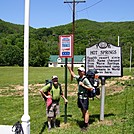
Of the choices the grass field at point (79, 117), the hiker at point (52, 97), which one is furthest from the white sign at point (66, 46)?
the grass field at point (79, 117)

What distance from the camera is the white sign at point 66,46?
27.3 ft

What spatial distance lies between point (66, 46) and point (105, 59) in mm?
1246

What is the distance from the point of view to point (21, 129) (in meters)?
6.69

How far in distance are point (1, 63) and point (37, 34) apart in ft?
78.0

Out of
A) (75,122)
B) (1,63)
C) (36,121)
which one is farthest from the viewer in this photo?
(1,63)

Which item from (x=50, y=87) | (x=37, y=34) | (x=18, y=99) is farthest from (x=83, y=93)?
(x=37, y=34)

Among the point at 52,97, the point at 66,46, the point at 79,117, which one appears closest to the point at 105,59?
the point at 66,46

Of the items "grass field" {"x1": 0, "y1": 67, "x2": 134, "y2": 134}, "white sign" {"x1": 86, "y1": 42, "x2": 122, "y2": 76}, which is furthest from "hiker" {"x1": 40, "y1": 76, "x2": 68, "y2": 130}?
"white sign" {"x1": 86, "y1": 42, "x2": 122, "y2": 76}

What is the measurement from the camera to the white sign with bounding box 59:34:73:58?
27.3 feet

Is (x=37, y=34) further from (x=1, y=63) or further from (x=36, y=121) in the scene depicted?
(x=36, y=121)

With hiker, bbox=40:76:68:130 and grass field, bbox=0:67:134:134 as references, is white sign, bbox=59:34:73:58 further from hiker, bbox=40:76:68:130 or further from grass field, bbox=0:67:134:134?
grass field, bbox=0:67:134:134

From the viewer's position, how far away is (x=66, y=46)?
8.39m

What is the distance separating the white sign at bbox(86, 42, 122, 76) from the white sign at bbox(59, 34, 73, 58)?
90 cm

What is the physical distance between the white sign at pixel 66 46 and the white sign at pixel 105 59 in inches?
35.4
